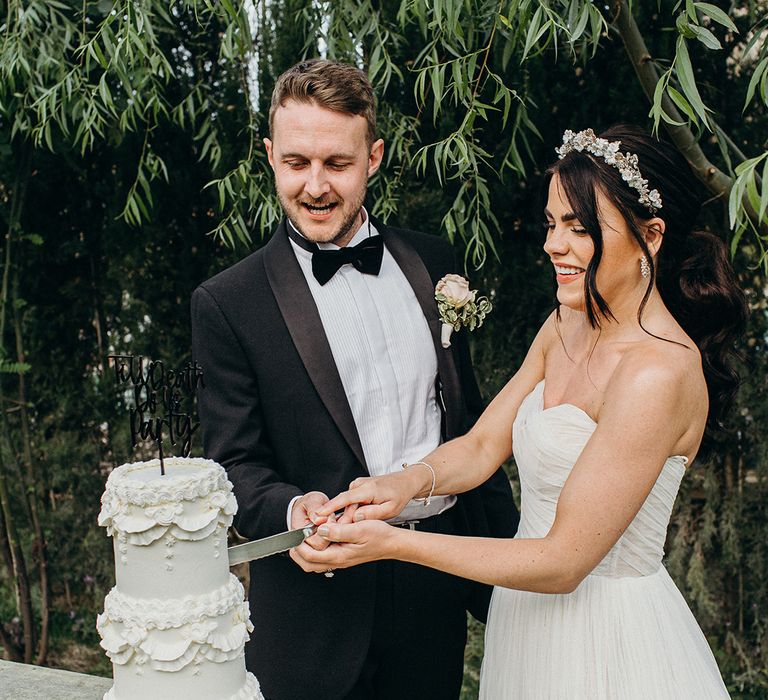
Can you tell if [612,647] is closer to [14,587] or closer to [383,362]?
[383,362]

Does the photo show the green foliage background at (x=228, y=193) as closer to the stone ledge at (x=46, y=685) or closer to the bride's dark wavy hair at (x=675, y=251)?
the bride's dark wavy hair at (x=675, y=251)

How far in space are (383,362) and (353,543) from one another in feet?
2.15

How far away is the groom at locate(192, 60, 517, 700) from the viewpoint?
89.4 inches

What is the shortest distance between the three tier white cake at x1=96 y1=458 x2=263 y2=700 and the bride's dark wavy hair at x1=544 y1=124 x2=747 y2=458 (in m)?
1.05

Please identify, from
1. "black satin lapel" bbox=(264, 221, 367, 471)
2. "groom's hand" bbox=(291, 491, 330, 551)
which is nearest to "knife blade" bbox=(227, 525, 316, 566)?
"groom's hand" bbox=(291, 491, 330, 551)

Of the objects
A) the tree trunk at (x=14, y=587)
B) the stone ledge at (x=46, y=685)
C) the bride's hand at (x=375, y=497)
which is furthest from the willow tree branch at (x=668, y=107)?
the tree trunk at (x=14, y=587)

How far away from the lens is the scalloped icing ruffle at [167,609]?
1504mm

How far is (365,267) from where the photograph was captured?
2.50 m

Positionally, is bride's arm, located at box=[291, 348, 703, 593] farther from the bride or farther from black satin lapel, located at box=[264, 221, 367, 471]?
black satin lapel, located at box=[264, 221, 367, 471]

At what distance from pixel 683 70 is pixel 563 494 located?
3.46 ft

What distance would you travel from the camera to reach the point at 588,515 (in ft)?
6.16

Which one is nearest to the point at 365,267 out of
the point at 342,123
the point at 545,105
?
the point at 342,123

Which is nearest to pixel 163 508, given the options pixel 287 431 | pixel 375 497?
pixel 375 497

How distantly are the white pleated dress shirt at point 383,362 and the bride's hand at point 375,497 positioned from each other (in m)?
0.18
